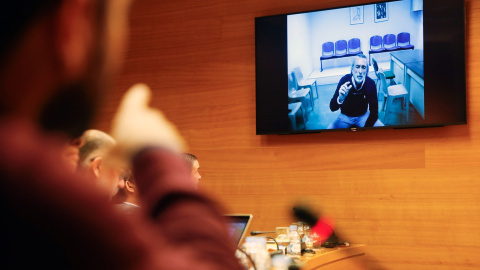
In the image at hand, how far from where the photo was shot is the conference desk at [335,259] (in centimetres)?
308

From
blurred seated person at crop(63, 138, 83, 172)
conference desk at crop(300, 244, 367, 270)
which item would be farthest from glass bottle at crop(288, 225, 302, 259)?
blurred seated person at crop(63, 138, 83, 172)

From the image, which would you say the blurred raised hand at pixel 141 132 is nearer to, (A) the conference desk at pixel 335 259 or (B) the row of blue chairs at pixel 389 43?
(A) the conference desk at pixel 335 259

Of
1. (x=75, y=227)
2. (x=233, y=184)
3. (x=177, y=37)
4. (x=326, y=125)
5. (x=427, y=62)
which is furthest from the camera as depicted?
(x=177, y=37)

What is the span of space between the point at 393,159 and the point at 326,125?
596 mm

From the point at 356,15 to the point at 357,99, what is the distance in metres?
0.68

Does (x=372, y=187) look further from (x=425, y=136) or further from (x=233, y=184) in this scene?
(x=233, y=184)

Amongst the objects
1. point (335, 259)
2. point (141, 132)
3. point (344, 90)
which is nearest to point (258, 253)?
point (335, 259)

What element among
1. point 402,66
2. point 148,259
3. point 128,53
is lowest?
point 148,259

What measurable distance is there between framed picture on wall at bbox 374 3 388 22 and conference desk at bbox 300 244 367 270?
5.83 ft

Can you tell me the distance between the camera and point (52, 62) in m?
0.33

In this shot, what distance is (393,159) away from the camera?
4.17m

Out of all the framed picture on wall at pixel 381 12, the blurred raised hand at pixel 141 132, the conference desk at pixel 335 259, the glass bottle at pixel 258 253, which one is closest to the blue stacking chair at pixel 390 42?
the framed picture on wall at pixel 381 12

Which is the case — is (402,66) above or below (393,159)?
above

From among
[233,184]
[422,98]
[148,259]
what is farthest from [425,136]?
[148,259]
